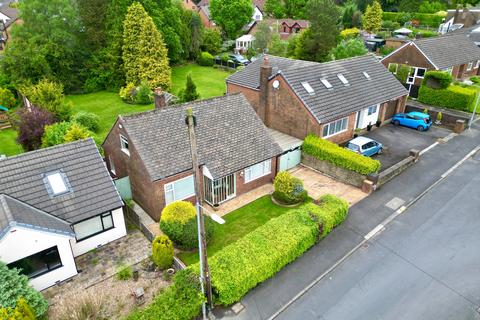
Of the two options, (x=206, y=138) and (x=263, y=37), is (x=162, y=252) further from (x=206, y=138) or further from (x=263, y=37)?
(x=263, y=37)

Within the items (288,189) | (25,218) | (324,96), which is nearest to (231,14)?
(324,96)

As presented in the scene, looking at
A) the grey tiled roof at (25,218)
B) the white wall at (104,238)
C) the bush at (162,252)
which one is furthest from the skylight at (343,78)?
the grey tiled roof at (25,218)

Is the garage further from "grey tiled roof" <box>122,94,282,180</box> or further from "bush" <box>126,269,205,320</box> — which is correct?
"bush" <box>126,269,205,320</box>

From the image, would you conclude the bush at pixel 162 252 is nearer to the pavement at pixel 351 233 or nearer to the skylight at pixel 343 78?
the pavement at pixel 351 233

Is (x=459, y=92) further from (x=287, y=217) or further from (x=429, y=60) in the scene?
(x=287, y=217)

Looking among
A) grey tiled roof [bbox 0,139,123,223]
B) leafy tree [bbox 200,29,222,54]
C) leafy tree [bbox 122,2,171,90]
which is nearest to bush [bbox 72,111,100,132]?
leafy tree [bbox 122,2,171,90]

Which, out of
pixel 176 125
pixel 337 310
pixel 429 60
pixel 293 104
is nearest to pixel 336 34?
pixel 429 60
